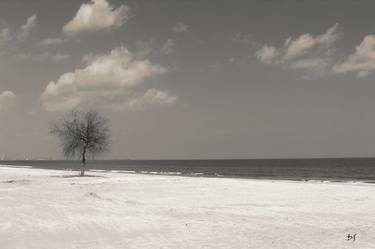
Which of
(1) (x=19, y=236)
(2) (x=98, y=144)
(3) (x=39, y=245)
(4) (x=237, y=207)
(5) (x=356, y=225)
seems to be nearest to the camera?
(3) (x=39, y=245)

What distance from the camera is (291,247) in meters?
11.4

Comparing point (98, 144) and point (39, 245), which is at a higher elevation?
point (98, 144)

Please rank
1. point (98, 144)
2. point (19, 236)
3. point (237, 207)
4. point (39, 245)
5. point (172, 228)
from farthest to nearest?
point (98, 144), point (237, 207), point (172, 228), point (19, 236), point (39, 245)

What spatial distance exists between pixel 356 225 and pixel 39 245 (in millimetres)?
10037

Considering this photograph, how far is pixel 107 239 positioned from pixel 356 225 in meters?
8.26

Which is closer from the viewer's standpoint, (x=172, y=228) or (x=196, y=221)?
(x=172, y=228)

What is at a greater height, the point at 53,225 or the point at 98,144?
the point at 98,144

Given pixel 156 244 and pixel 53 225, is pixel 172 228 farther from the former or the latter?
pixel 53 225

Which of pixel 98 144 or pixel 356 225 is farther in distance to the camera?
pixel 98 144

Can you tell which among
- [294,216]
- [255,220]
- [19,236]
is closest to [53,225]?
[19,236]

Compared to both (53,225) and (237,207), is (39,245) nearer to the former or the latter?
(53,225)

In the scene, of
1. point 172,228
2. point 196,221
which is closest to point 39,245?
point 172,228

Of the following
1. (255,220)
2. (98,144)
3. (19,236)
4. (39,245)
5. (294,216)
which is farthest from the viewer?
(98,144)

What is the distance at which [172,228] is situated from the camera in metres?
14.1
